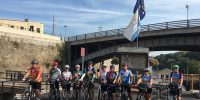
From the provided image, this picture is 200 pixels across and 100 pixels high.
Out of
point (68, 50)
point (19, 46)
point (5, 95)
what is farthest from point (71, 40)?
point (5, 95)

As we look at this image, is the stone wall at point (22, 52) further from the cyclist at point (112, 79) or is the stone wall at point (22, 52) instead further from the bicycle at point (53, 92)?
the cyclist at point (112, 79)

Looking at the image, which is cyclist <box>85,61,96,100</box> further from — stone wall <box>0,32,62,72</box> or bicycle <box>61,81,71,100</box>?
stone wall <box>0,32,62,72</box>

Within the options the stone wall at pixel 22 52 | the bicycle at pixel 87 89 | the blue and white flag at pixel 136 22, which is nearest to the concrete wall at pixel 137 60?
the blue and white flag at pixel 136 22

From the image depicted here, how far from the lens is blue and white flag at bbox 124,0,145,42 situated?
28.1m

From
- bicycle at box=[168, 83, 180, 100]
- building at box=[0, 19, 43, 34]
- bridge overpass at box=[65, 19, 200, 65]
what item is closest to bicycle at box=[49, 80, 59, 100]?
bicycle at box=[168, 83, 180, 100]

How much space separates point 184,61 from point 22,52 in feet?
289

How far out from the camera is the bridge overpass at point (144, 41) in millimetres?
58694

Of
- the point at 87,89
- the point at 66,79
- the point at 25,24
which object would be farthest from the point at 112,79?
the point at 25,24

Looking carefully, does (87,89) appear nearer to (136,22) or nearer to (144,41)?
(136,22)

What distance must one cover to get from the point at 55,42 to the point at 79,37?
4264 millimetres

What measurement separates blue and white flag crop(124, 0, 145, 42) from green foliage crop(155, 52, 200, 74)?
102 meters

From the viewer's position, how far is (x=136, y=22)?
92.9ft

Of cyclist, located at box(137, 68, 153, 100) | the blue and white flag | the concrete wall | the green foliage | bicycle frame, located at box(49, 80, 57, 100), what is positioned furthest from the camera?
the green foliage

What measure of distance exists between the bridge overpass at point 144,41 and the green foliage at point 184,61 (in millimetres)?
56202
